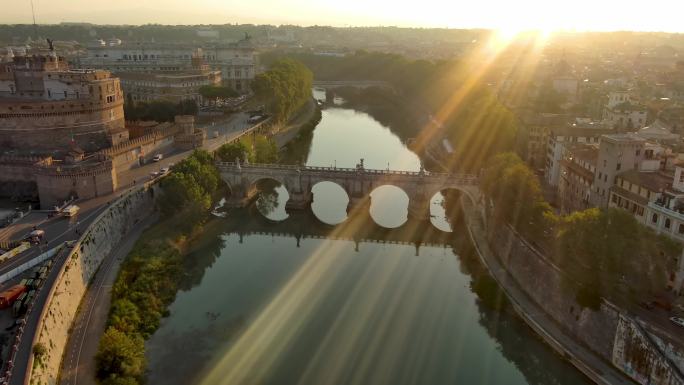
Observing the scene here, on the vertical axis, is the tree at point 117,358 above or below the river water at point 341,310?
above

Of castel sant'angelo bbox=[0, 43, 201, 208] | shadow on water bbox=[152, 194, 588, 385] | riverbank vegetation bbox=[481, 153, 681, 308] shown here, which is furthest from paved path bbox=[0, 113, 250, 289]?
riverbank vegetation bbox=[481, 153, 681, 308]

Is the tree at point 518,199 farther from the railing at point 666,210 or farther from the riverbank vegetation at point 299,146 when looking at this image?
the riverbank vegetation at point 299,146

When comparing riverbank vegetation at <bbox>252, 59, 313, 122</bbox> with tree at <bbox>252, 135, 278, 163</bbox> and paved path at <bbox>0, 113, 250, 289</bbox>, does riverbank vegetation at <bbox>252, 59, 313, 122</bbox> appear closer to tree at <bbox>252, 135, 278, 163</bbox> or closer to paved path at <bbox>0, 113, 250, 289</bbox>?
tree at <bbox>252, 135, 278, 163</bbox>

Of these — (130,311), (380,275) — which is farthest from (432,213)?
(130,311)

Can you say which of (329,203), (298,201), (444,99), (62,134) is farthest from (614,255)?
(444,99)

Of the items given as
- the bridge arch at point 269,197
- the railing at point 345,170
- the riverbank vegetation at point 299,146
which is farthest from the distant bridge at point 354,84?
the railing at point 345,170

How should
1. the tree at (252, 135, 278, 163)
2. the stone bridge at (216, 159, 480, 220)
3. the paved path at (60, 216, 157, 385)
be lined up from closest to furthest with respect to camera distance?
the paved path at (60, 216, 157, 385)
the stone bridge at (216, 159, 480, 220)
the tree at (252, 135, 278, 163)

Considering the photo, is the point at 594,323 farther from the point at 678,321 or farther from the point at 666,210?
the point at 666,210
